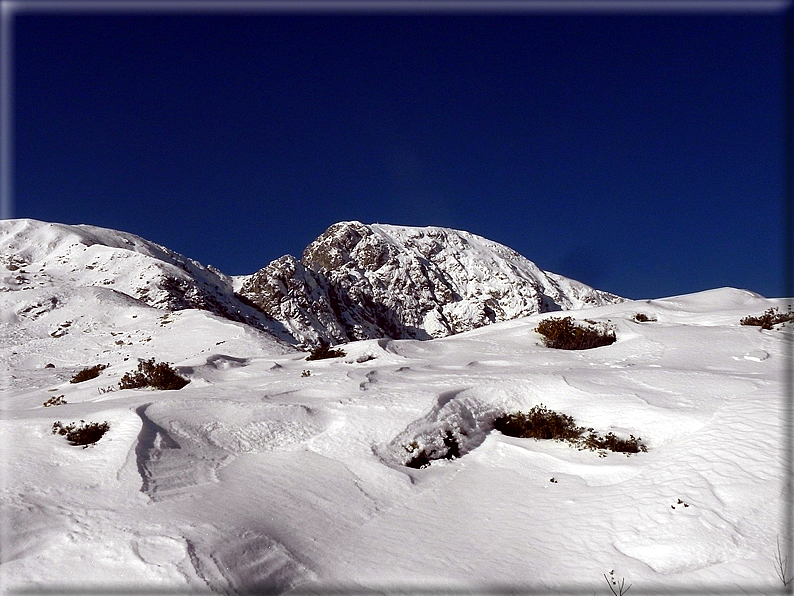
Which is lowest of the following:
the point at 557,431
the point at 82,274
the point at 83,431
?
the point at 557,431

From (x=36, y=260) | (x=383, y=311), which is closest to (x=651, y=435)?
(x=36, y=260)

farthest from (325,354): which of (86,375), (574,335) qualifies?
(86,375)

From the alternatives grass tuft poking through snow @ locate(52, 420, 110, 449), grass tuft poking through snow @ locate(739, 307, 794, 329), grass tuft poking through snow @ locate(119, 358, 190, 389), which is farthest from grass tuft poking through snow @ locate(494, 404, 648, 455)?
grass tuft poking through snow @ locate(739, 307, 794, 329)

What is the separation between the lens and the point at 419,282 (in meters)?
89.7

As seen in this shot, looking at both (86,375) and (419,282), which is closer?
(86,375)

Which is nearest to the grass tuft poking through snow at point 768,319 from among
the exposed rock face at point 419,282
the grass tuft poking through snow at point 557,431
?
the grass tuft poking through snow at point 557,431

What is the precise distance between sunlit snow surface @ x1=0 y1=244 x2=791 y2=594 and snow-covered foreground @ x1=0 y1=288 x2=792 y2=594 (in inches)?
0.9

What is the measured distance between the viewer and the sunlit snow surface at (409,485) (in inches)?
149

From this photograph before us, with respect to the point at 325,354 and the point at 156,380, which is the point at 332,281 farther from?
the point at 156,380

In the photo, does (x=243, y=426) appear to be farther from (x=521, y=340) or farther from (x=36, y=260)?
(x=36, y=260)

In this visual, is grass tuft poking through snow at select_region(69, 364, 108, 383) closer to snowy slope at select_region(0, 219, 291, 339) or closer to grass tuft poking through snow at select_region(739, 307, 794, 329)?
snowy slope at select_region(0, 219, 291, 339)

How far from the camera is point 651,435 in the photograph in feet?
19.8

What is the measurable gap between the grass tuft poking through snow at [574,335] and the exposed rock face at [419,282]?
5421cm

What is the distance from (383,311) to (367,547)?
82.2 m
